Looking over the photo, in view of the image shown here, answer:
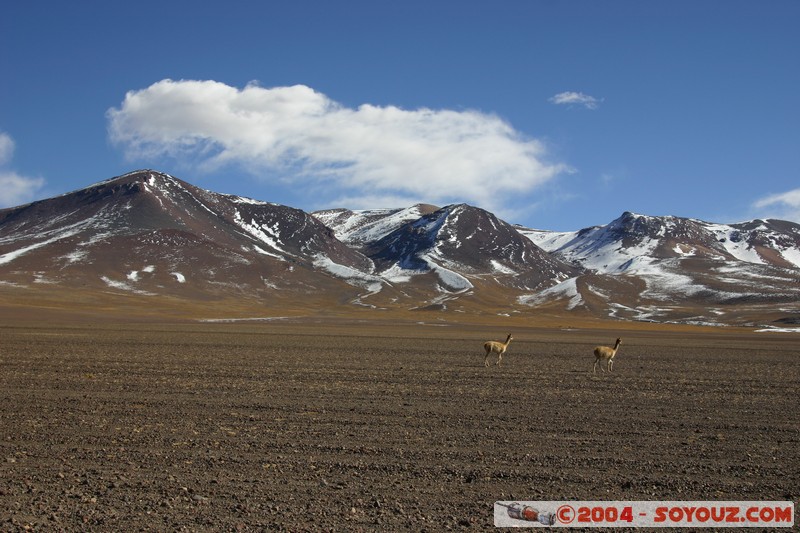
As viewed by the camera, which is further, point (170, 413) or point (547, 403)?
point (547, 403)

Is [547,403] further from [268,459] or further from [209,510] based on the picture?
[209,510]

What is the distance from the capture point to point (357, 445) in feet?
46.5

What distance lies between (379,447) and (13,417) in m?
9.40

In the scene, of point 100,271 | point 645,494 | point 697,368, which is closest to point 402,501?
point 645,494

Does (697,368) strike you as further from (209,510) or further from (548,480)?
(209,510)

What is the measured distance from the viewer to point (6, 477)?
11.4m

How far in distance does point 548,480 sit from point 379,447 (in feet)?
12.2

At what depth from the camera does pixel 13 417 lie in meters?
16.6

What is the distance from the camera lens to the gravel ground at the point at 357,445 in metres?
10.2

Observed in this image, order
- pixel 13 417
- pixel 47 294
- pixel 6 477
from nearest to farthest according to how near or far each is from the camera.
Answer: pixel 6 477 < pixel 13 417 < pixel 47 294

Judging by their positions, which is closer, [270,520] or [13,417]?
[270,520]

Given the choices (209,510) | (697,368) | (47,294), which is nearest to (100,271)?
(47,294)

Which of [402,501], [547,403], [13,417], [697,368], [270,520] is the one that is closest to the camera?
[270,520]

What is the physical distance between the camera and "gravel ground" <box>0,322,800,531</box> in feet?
33.6
